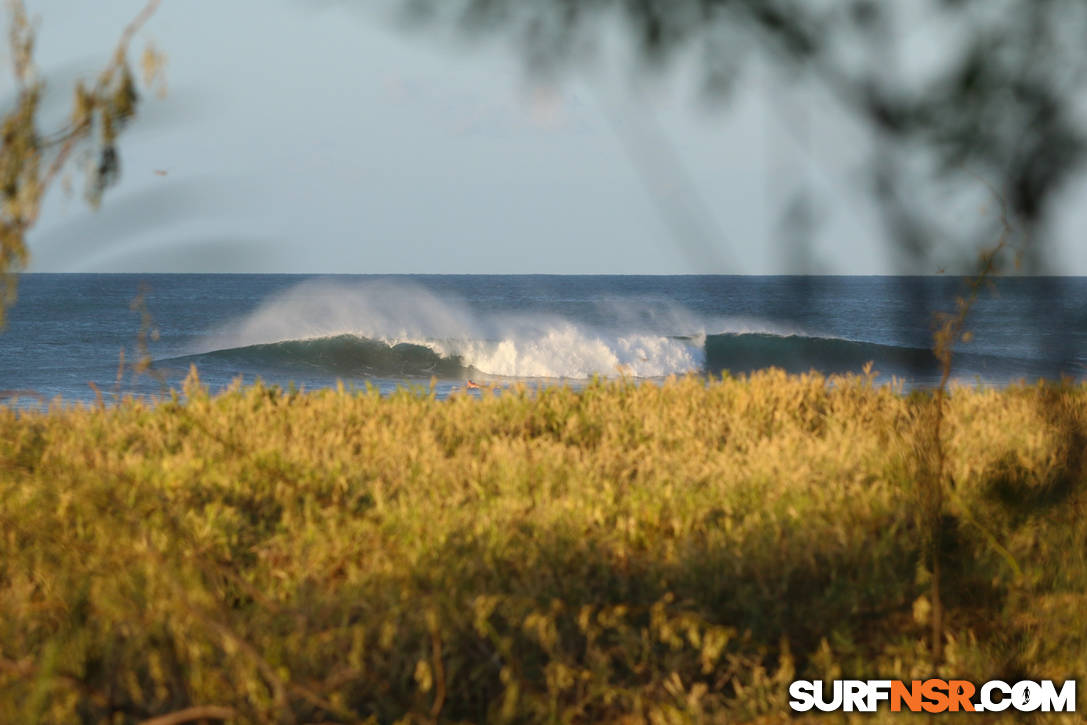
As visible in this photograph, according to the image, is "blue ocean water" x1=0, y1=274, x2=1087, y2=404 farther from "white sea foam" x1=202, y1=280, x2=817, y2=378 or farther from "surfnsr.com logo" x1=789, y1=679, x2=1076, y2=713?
"surfnsr.com logo" x1=789, y1=679, x2=1076, y2=713

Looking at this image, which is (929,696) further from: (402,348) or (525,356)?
(402,348)

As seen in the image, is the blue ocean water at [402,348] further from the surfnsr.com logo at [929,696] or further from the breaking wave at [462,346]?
the surfnsr.com logo at [929,696]

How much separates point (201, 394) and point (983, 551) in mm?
4208

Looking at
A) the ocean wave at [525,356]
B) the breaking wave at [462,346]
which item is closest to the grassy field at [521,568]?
the breaking wave at [462,346]

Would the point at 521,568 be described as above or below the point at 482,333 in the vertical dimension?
below

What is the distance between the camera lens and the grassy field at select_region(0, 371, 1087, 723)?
8.68ft

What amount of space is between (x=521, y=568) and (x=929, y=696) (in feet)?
4.25

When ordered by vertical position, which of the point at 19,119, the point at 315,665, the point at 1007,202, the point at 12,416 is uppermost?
the point at 19,119

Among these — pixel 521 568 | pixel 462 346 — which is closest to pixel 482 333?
pixel 462 346

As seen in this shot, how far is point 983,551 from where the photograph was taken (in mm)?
3727

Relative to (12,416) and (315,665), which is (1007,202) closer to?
(315,665)

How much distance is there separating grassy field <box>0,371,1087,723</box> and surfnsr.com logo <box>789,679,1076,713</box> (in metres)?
0.05

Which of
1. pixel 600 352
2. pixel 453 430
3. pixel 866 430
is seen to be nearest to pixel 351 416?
pixel 453 430

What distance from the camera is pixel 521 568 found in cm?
330
